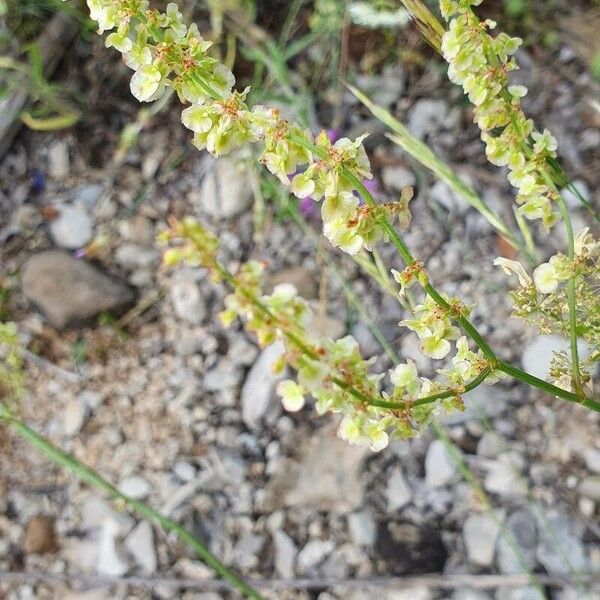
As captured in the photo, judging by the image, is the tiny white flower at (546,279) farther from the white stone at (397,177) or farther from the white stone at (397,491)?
the white stone at (397,177)

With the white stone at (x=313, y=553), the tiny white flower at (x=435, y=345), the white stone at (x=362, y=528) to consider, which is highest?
the tiny white flower at (x=435, y=345)

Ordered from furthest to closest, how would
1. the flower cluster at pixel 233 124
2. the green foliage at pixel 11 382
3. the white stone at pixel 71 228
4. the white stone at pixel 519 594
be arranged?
the white stone at pixel 71 228, the green foliage at pixel 11 382, the white stone at pixel 519 594, the flower cluster at pixel 233 124

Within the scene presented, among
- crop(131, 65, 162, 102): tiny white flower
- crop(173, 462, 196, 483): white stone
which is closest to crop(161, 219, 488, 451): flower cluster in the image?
crop(131, 65, 162, 102): tiny white flower

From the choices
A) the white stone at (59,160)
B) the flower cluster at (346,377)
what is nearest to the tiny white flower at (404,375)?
the flower cluster at (346,377)

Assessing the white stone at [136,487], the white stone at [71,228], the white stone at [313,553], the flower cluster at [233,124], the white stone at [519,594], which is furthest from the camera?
the white stone at [71,228]

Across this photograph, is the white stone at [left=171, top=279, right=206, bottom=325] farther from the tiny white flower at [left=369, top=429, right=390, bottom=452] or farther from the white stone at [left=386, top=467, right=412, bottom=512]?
the tiny white flower at [left=369, top=429, right=390, bottom=452]

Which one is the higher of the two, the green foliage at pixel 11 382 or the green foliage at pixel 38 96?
the green foliage at pixel 38 96

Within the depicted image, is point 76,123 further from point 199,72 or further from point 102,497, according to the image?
point 199,72

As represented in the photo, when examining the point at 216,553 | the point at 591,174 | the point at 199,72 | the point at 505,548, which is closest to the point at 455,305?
the point at 199,72

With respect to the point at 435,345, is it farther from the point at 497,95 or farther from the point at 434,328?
the point at 497,95
